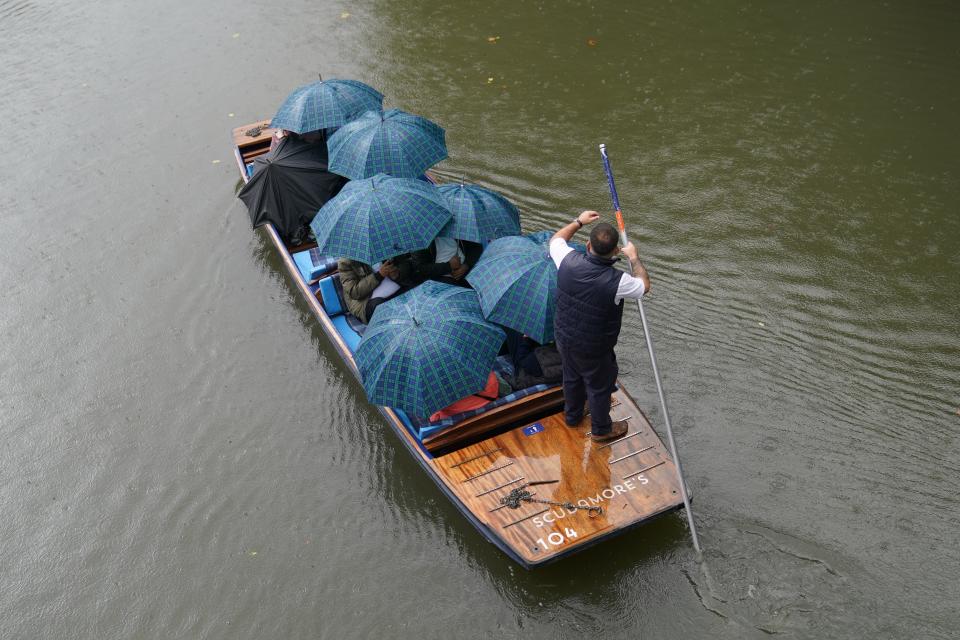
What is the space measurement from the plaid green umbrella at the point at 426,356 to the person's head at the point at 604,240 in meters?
1.11

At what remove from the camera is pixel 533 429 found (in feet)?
19.1

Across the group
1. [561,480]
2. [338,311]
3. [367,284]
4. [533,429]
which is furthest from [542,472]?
[338,311]

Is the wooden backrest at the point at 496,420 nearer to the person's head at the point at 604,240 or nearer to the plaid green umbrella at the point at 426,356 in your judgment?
the plaid green umbrella at the point at 426,356

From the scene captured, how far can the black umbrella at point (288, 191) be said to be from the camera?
7.60m

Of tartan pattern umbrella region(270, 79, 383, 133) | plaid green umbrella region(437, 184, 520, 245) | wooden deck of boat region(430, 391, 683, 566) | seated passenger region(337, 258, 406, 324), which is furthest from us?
tartan pattern umbrella region(270, 79, 383, 133)

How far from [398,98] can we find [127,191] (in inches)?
141

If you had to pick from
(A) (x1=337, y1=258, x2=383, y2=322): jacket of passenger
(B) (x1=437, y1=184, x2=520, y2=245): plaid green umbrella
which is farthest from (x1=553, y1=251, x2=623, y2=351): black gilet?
(A) (x1=337, y1=258, x2=383, y2=322): jacket of passenger

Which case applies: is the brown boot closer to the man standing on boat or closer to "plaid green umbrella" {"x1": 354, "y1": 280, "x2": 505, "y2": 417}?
the man standing on boat

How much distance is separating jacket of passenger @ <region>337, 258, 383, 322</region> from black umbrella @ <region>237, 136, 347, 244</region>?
126 centimetres

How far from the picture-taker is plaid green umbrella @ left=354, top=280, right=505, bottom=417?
5.42 m

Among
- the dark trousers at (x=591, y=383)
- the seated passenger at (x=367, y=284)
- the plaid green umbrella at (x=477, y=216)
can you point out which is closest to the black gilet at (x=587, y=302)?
the dark trousers at (x=591, y=383)

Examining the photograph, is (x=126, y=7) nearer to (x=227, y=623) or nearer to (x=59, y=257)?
(x=59, y=257)

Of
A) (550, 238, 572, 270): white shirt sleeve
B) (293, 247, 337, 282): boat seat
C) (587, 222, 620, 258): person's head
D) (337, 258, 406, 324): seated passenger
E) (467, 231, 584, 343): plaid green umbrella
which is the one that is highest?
(587, 222, 620, 258): person's head

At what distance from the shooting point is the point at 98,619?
221 inches
